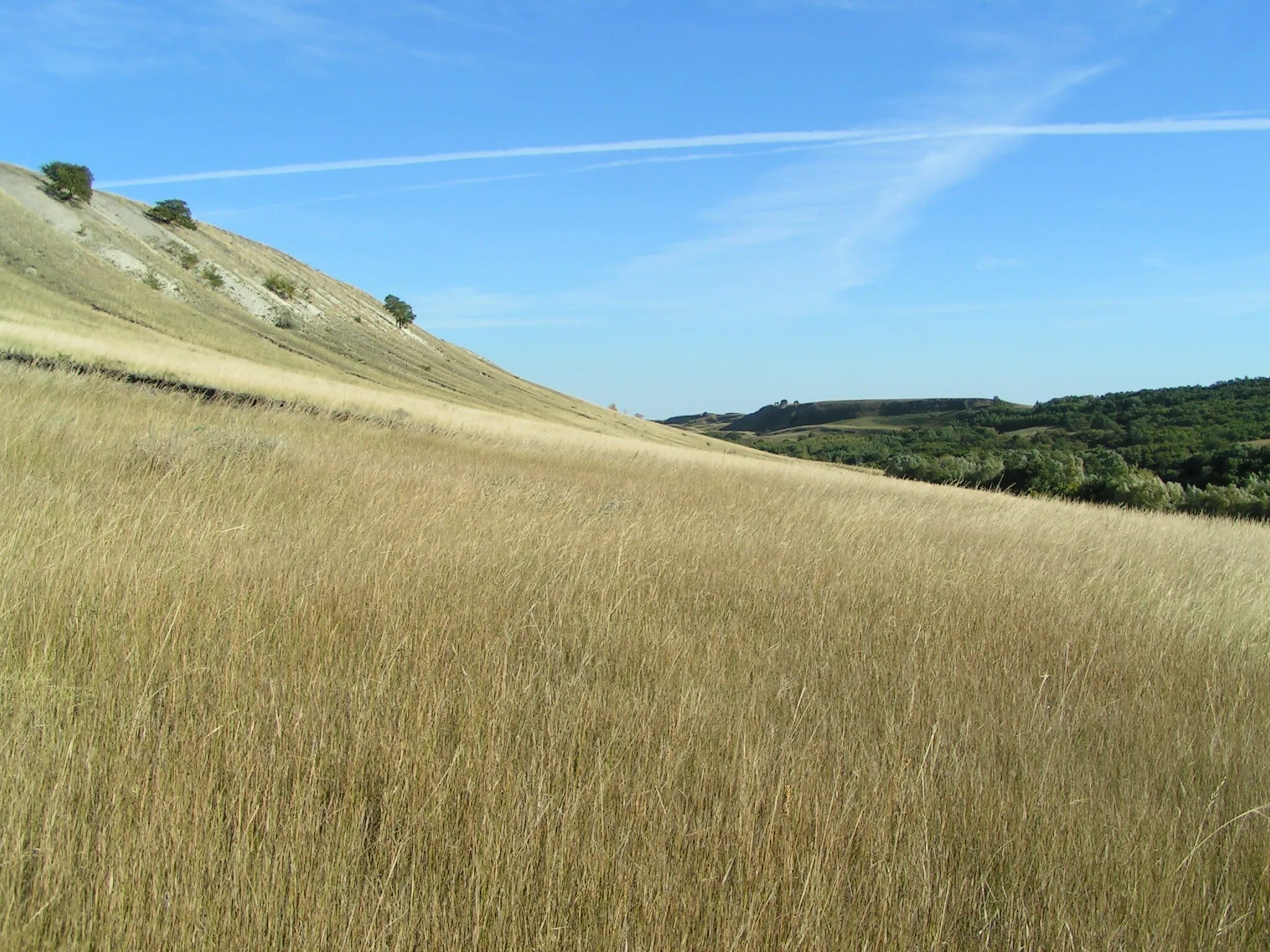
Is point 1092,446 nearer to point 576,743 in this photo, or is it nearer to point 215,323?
point 215,323

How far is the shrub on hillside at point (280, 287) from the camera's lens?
227ft

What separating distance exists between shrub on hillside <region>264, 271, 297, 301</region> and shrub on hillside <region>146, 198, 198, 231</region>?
31.0ft

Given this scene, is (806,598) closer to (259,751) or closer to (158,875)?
(259,751)

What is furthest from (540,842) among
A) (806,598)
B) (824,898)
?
(806,598)

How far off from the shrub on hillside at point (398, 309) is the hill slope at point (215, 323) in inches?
59.3

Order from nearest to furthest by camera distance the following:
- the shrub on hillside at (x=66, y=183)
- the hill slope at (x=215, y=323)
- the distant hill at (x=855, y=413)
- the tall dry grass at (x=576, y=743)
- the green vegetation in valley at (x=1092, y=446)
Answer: the tall dry grass at (x=576, y=743), the hill slope at (x=215, y=323), the green vegetation in valley at (x=1092, y=446), the shrub on hillside at (x=66, y=183), the distant hill at (x=855, y=413)

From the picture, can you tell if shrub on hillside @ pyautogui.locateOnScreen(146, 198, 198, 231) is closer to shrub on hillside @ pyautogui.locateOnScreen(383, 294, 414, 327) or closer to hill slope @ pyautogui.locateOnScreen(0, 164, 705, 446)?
hill slope @ pyautogui.locateOnScreen(0, 164, 705, 446)

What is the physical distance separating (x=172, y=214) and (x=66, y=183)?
38.7ft

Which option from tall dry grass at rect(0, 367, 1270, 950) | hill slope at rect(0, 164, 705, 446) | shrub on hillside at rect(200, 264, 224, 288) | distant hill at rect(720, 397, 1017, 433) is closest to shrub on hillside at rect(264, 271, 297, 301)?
hill slope at rect(0, 164, 705, 446)

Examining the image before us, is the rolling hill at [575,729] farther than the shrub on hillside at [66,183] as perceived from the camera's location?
No

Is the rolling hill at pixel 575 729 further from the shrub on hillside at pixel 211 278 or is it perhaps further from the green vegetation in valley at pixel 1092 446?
A: the shrub on hillside at pixel 211 278

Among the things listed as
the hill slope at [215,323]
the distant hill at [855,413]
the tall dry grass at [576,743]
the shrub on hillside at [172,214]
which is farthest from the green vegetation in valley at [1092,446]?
the shrub on hillside at [172,214]

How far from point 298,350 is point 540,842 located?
5671cm

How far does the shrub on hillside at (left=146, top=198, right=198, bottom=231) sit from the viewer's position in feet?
228
